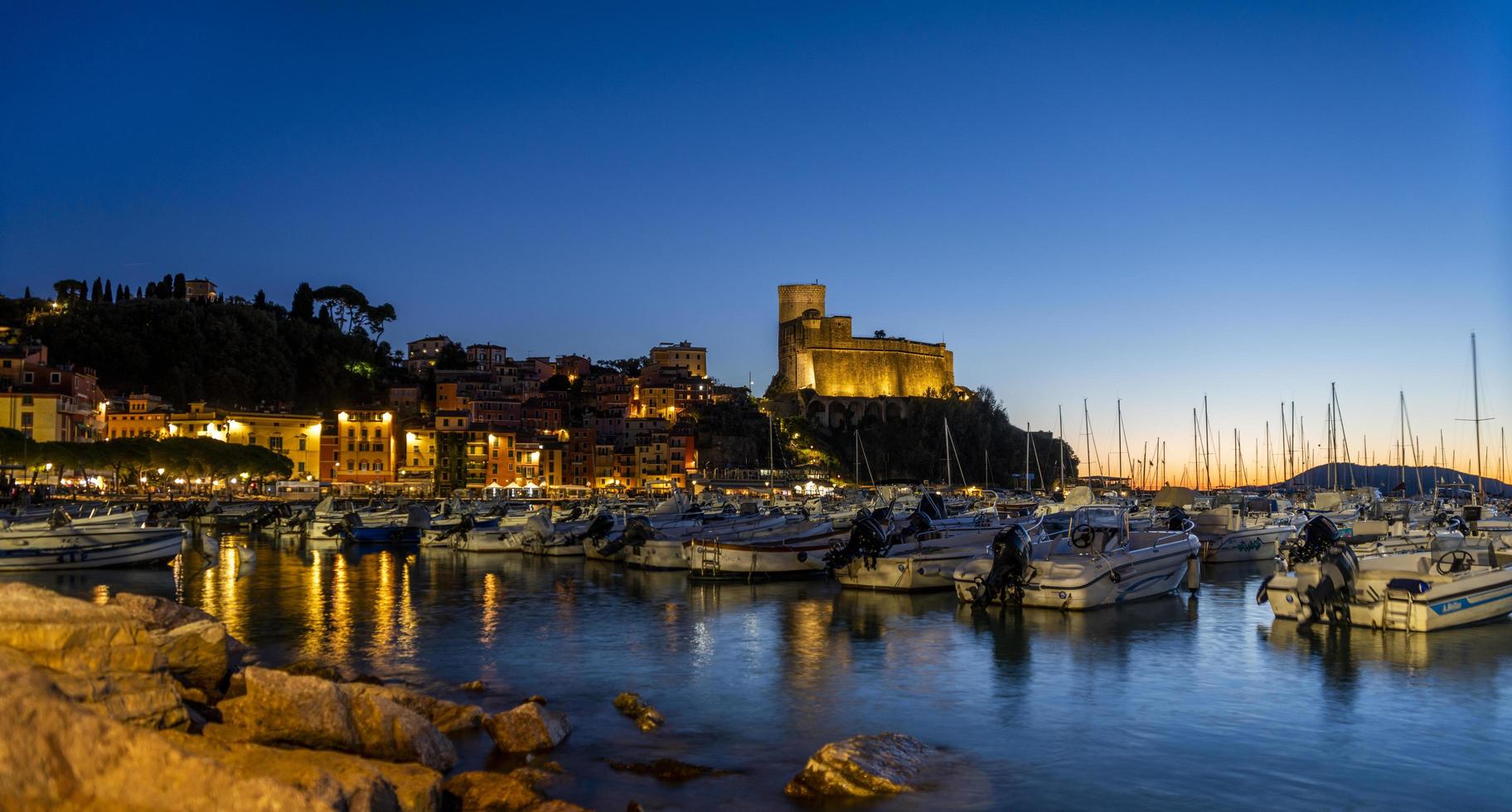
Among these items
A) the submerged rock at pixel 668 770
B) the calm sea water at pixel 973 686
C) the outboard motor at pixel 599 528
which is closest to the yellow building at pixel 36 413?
the outboard motor at pixel 599 528

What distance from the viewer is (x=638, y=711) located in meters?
10.8

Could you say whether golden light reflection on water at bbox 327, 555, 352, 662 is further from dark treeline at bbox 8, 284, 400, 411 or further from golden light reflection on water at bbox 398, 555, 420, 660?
dark treeline at bbox 8, 284, 400, 411

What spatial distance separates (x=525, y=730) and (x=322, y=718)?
198 cm

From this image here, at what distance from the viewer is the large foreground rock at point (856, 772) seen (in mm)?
8289

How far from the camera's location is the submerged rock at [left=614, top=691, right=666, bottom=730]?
414 inches

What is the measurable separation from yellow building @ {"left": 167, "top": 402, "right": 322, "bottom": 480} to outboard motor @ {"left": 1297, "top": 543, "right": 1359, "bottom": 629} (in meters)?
80.4

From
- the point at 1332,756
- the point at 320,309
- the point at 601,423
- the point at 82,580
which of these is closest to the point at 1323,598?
the point at 1332,756

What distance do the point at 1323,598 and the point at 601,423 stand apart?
86382 mm

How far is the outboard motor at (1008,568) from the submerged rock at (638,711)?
324 inches

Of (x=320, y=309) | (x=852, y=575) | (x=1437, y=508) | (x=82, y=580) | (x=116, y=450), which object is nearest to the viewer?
(x=852, y=575)

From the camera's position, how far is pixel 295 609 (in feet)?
63.6

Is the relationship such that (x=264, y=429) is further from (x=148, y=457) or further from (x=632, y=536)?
(x=632, y=536)

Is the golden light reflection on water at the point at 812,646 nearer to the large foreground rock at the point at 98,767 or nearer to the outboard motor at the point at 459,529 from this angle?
the large foreground rock at the point at 98,767

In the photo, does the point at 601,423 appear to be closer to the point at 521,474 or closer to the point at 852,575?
the point at 521,474
